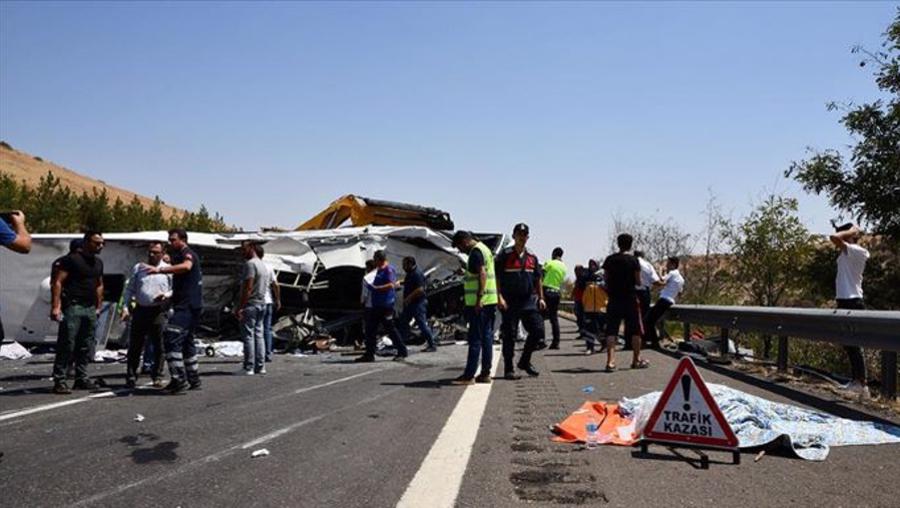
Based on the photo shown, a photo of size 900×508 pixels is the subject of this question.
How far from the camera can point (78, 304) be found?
8.64 m

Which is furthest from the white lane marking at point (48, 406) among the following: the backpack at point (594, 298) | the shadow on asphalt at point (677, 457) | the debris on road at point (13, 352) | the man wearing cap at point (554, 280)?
the backpack at point (594, 298)

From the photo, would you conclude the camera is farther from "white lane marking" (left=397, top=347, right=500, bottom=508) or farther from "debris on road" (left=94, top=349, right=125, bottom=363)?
"debris on road" (left=94, top=349, right=125, bottom=363)

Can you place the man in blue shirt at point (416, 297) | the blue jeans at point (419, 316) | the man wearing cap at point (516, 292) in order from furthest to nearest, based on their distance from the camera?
the blue jeans at point (419, 316), the man in blue shirt at point (416, 297), the man wearing cap at point (516, 292)

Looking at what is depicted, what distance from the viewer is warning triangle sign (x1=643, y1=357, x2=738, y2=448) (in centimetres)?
469

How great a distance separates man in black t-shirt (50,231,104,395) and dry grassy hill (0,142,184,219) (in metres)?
85.6

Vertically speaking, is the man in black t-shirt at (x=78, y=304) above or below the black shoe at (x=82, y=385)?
above

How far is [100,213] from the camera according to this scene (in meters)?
44.4

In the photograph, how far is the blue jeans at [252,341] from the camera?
10.3m

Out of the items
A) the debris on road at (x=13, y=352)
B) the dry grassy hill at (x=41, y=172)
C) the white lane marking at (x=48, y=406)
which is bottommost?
the debris on road at (x=13, y=352)

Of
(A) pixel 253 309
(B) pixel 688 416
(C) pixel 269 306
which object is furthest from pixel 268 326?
(B) pixel 688 416

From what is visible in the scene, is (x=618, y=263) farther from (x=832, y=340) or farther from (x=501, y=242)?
(x=501, y=242)

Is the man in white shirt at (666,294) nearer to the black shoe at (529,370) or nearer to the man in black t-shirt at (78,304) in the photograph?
the black shoe at (529,370)

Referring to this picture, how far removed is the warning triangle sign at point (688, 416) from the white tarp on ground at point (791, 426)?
0.35 metres

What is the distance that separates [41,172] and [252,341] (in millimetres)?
103882
